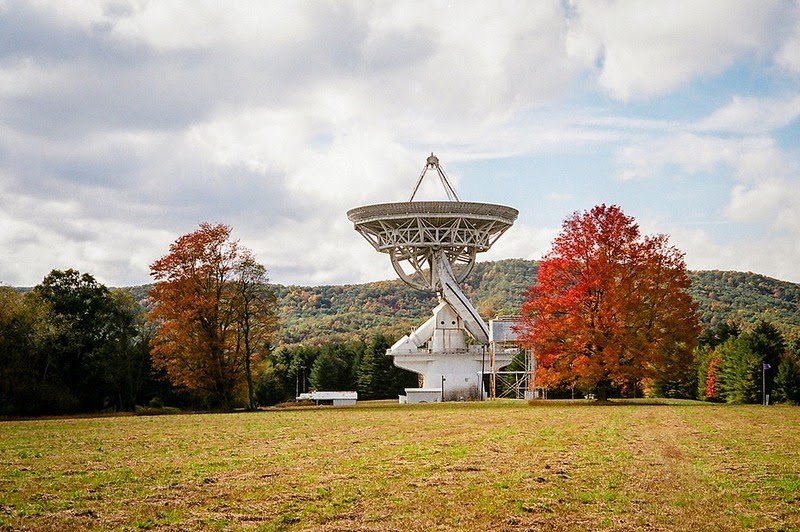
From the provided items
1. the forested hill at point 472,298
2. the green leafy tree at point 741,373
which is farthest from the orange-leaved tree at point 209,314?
the forested hill at point 472,298

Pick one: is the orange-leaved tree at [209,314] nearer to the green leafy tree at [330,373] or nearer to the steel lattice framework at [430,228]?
the steel lattice framework at [430,228]

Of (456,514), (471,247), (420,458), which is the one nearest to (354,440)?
(420,458)

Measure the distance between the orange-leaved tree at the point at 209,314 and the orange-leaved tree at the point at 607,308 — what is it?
1344 cm

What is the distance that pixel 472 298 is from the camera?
16862 centimetres

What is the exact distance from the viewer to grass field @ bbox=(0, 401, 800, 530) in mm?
12617

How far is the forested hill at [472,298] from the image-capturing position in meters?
143

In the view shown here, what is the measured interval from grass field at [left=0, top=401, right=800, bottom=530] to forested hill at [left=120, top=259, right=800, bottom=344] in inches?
4288

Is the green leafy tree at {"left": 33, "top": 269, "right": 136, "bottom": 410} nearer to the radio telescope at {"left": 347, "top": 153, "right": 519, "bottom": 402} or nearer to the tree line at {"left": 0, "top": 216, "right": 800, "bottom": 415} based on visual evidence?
the tree line at {"left": 0, "top": 216, "right": 800, "bottom": 415}

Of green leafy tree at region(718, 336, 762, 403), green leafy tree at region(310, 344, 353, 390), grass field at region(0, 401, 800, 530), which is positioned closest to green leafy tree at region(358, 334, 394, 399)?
green leafy tree at region(310, 344, 353, 390)

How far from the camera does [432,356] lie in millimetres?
62312

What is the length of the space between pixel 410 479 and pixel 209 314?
32.3 metres

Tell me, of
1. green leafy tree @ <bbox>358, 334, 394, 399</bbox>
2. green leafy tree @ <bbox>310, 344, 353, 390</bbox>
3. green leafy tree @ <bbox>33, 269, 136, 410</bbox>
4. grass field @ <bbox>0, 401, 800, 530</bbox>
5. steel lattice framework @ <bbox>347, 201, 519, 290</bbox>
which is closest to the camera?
grass field @ <bbox>0, 401, 800, 530</bbox>

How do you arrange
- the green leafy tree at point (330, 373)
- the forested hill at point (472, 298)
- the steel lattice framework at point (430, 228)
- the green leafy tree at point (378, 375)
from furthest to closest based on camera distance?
the forested hill at point (472, 298) → the green leafy tree at point (330, 373) → the green leafy tree at point (378, 375) → the steel lattice framework at point (430, 228)

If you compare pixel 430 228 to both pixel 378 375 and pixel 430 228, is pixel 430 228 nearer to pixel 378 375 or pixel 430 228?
pixel 430 228
